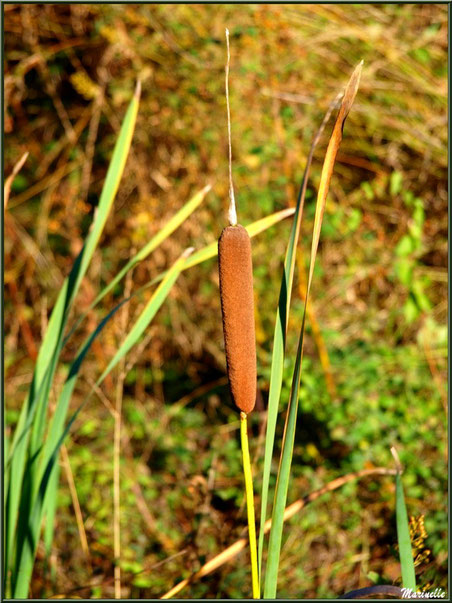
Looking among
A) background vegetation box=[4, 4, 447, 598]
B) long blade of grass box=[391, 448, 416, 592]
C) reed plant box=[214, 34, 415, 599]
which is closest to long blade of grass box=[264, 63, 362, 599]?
reed plant box=[214, 34, 415, 599]

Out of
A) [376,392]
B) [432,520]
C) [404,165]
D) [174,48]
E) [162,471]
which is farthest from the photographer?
[404,165]

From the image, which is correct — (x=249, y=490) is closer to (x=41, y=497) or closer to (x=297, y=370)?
(x=297, y=370)

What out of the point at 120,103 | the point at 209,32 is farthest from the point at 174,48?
the point at 120,103

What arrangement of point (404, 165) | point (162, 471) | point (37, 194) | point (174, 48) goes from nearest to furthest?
1. point (162, 471)
2. point (174, 48)
3. point (404, 165)
4. point (37, 194)

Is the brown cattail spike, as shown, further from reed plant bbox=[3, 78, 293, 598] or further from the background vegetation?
the background vegetation

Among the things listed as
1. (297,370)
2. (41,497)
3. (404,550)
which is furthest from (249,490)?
(41,497)

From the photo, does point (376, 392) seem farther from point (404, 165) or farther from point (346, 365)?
point (404, 165)

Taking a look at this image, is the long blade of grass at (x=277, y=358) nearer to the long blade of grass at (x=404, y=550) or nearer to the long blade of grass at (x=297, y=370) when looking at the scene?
the long blade of grass at (x=297, y=370)
